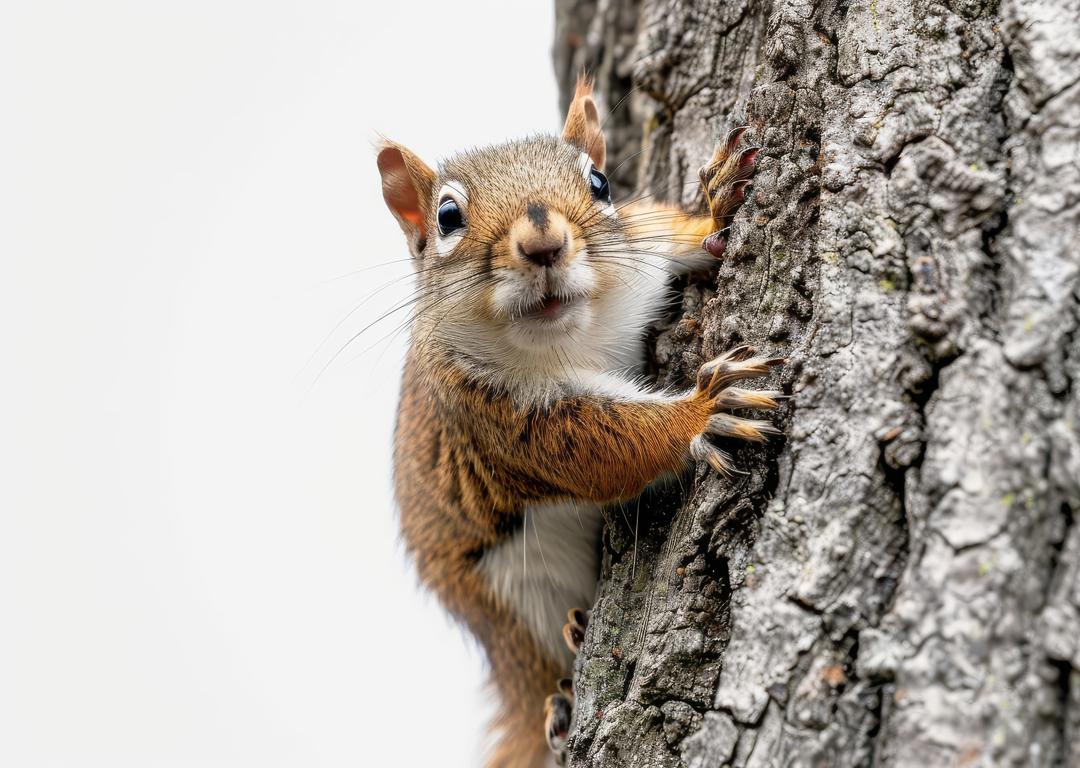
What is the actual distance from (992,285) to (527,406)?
142cm

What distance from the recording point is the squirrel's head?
2.68 metres

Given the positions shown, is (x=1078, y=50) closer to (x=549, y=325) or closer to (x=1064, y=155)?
(x=1064, y=155)

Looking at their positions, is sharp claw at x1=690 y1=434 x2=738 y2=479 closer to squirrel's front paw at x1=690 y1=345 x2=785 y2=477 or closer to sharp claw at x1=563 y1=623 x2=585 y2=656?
squirrel's front paw at x1=690 y1=345 x2=785 y2=477

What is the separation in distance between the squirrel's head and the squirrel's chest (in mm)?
591

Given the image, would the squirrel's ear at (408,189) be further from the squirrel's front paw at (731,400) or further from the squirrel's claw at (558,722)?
the squirrel's claw at (558,722)

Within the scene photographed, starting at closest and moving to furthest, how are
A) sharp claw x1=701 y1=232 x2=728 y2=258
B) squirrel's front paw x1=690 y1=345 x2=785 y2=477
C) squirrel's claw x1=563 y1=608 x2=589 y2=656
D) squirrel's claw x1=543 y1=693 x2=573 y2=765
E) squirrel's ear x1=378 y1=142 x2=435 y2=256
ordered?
squirrel's front paw x1=690 y1=345 x2=785 y2=477 → sharp claw x1=701 y1=232 x2=728 y2=258 → squirrel's claw x1=563 y1=608 x2=589 y2=656 → squirrel's claw x1=543 y1=693 x2=573 y2=765 → squirrel's ear x1=378 y1=142 x2=435 y2=256

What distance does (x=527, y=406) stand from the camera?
2.91 m

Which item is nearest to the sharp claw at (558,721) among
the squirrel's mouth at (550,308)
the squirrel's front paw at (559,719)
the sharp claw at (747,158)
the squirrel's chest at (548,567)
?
the squirrel's front paw at (559,719)

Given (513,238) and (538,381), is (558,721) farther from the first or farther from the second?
(513,238)

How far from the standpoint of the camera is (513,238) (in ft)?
8.70

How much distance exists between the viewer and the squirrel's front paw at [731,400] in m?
2.18

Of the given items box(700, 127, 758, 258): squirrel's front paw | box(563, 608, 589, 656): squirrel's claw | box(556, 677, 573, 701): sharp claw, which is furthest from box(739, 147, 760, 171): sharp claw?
box(556, 677, 573, 701): sharp claw

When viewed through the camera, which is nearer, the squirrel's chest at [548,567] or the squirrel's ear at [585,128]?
the squirrel's chest at [548,567]

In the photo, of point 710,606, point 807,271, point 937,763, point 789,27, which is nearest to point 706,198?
point 789,27
